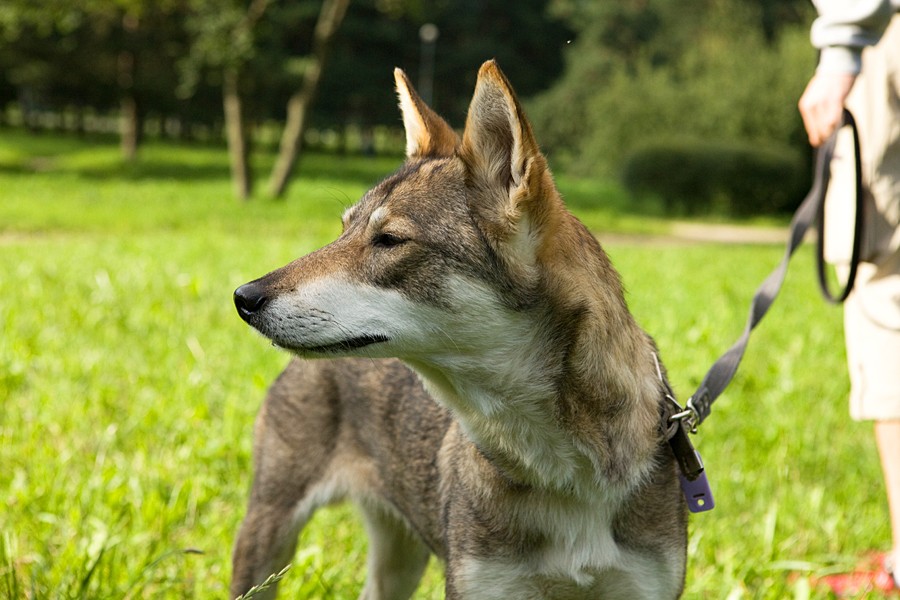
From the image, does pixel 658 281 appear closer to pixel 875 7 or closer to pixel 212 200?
pixel 875 7

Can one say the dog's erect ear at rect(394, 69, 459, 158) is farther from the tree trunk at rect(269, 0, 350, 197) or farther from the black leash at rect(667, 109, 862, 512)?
the tree trunk at rect(269, 0, 350, 197)

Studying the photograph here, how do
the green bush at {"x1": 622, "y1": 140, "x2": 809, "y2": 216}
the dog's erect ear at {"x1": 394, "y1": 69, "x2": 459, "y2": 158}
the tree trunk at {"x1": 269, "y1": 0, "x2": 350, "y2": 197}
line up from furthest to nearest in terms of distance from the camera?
1. the green bush at {"x1": 622, "y1": 140, "x2": 809, "y2": 216}
2. the tree trunk at {"x1": 269, "y1": 0, "x2": 350, "y2": 197}
3. the dog's erect ear at {"x1": 394, "y1": 69, "x2": 459, "y2": 158}

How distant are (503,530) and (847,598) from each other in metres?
1.75

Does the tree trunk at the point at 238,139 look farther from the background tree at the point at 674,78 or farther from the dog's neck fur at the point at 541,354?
the dog's neck fur at the point at 541,354

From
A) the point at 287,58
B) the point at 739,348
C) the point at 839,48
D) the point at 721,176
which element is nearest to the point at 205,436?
the point at 739,348

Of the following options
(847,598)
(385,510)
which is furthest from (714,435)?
(385,510)

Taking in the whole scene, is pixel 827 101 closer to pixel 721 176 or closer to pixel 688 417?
pixel 688 417

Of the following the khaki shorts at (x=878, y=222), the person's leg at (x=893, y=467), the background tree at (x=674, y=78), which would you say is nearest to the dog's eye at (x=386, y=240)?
the khaki shorts at (x=878, y=222)

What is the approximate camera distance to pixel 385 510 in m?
3.67

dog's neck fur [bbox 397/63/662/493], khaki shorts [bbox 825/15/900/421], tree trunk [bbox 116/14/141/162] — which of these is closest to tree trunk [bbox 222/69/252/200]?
tree trunk [bbox 116/14/141/162]

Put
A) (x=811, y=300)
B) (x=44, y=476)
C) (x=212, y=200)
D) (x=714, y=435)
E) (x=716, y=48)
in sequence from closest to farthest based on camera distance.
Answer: (x=44, y=476) < (x=714, y=435) < (x=811, y=300) < (x=212, y=200) < (x=716, y=48)

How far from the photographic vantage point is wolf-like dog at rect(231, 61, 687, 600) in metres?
2.65

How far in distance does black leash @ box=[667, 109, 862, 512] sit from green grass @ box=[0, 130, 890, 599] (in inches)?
33.4

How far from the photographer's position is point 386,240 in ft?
9.03
